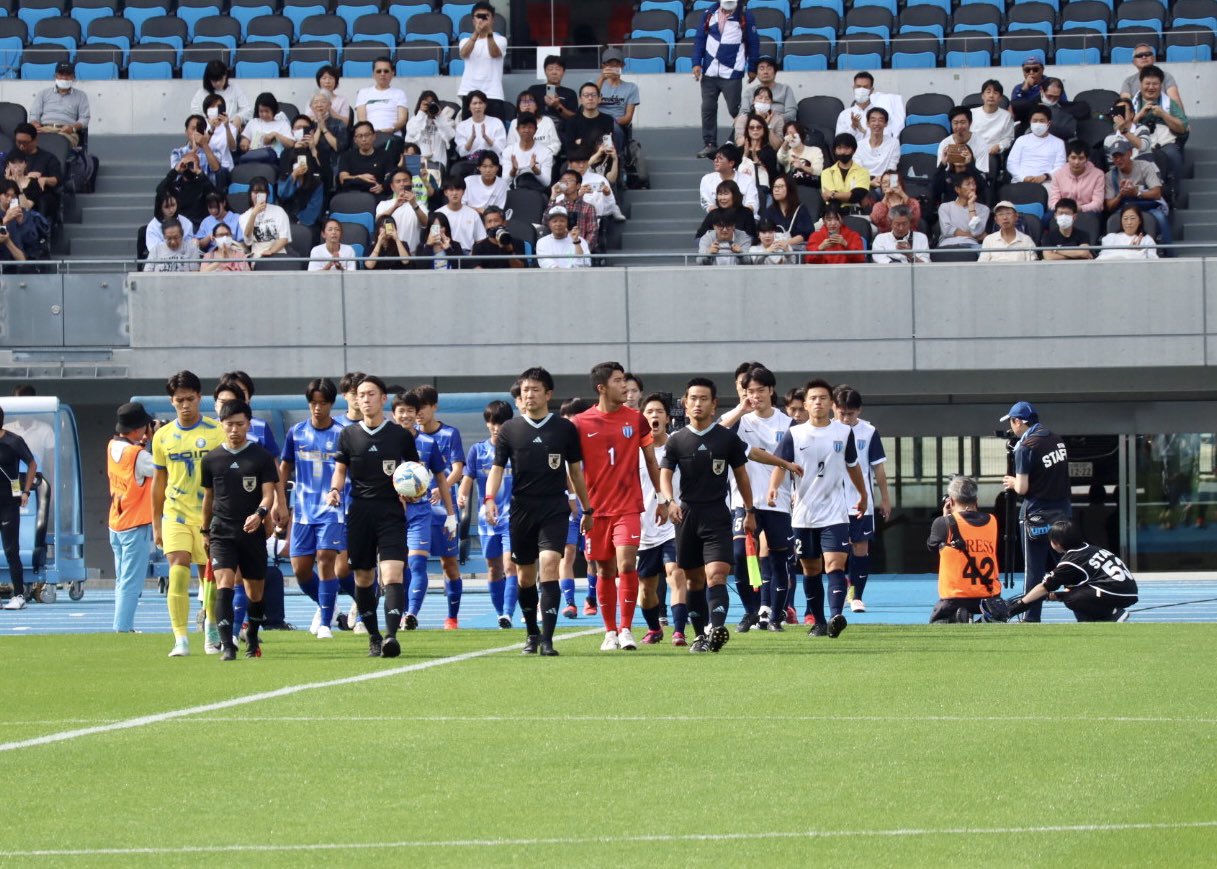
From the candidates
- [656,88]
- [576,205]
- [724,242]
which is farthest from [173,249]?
[656,88]

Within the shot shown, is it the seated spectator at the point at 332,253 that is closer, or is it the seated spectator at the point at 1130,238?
the seated spectator at the point at 1130,238

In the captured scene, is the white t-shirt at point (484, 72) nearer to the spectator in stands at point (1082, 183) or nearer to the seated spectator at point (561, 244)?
the seated spectator at point (561, 244)

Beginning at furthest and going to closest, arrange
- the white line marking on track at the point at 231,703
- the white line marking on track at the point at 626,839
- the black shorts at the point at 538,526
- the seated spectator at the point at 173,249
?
the seated spectator at the point at 173,249, the black shorts at the point at 538,526, the white line marking on track at the point at 231,703, the white line marking on track at the point at 626,839

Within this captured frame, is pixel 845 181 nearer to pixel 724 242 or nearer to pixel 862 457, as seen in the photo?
pixel 724 242

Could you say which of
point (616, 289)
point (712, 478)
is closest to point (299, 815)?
point (712, 478)

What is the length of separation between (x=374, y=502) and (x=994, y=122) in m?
17.2

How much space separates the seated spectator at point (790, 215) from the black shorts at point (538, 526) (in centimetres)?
1427

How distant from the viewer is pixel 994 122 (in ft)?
92.2

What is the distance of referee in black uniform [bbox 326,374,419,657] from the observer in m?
13.2

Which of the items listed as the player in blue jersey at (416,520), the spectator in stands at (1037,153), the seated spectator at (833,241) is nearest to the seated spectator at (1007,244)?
the spectator in stands at (1037,153)

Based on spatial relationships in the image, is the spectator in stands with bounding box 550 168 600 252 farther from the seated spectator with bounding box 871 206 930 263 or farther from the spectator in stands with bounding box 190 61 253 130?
the spectator in stands with bounding box 190 61 253 130

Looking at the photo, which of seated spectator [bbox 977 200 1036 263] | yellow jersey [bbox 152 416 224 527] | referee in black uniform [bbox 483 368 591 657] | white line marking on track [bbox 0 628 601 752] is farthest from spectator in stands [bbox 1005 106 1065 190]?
yellow jersey [bbox 152 416 224 527]

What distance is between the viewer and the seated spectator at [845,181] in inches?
1072

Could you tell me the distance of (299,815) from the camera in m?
6.52
